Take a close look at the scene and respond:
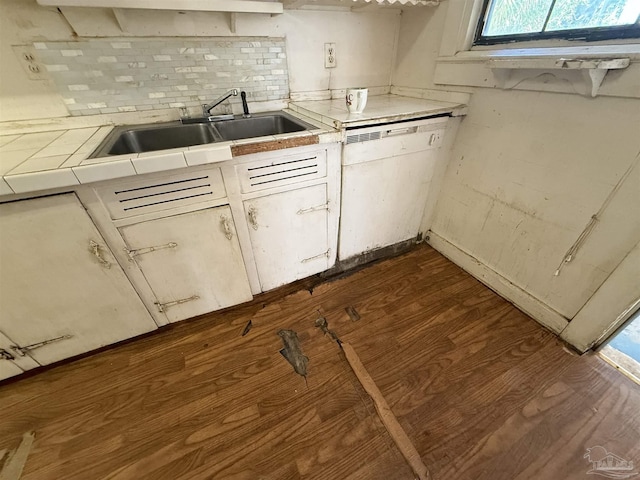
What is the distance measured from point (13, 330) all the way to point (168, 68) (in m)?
1.38

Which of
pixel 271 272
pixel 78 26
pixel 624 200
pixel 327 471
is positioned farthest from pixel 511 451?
Result: pixel 78 26

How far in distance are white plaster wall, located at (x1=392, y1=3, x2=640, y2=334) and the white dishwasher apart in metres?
0.23

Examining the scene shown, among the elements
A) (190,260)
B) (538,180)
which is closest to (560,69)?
(538,180)

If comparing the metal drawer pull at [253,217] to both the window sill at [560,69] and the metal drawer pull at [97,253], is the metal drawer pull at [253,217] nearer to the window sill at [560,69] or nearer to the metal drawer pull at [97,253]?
the metal drawer pull at [97,253]

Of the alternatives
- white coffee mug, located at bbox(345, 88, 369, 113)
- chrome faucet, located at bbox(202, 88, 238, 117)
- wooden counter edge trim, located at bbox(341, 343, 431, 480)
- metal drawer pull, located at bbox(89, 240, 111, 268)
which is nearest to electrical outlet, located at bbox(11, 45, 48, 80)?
chrome faucet, located at bbox(202, 88, 238, 117)

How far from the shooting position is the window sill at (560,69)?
35.6 inches

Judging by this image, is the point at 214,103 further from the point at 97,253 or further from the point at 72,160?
the point at 97,253

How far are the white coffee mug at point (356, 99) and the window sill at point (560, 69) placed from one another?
1.89ft

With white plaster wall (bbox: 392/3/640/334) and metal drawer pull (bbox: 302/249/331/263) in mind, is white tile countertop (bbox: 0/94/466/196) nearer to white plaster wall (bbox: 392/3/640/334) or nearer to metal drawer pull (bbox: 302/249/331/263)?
white plaster wall (bbox: 392/3/640/334)

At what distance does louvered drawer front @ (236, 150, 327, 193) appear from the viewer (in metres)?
1.17

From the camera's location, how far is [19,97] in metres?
1.19

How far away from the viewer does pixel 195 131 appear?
144 cm

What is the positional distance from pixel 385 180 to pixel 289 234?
2.13 feet

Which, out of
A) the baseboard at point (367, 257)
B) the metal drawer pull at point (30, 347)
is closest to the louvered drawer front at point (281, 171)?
the baseboard at point (367, 257)
